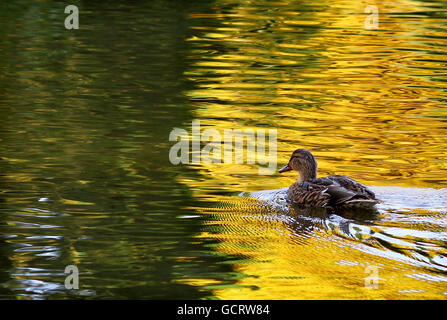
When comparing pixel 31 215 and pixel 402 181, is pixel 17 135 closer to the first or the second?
pixel 31 215

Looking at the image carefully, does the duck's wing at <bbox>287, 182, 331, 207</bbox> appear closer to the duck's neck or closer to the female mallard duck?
the female mallard duck

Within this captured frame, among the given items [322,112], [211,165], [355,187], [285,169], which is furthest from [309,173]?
[322,112]

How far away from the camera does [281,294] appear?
6.24 m

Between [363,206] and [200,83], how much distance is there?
22.8 feet

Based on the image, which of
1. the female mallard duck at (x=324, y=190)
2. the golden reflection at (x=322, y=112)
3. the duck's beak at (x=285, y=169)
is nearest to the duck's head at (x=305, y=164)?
the female mallard duck at (x=324, y=190)

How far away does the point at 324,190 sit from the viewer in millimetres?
8430

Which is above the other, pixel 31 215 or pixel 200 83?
pixel 200 83

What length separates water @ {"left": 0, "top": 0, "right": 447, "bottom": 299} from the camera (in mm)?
6578

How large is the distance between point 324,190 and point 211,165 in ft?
6.26

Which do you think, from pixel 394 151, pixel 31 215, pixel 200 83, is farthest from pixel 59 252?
pixel 200 83

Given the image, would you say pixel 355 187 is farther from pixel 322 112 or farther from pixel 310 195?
pixel 322 112

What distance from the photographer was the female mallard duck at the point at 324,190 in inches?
322

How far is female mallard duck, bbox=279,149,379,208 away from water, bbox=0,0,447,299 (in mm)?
166

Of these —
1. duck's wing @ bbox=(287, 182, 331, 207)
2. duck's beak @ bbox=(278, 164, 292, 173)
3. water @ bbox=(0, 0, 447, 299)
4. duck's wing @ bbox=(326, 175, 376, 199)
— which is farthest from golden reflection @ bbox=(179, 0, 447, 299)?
duck's wing @ bbox=(326, 175, 376, 199)
